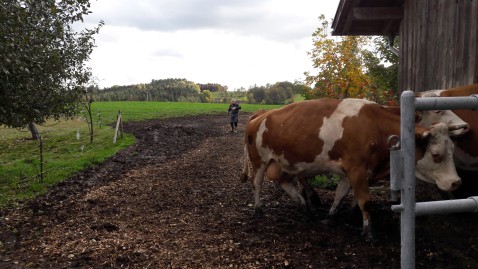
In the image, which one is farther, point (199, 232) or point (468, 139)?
point (199, 232)

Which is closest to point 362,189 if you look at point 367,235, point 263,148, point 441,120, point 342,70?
point 367,235

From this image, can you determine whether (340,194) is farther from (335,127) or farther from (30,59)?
(30,59)

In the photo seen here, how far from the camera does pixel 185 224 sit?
6.46 m

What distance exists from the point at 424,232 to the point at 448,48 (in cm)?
333

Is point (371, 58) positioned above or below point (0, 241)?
above

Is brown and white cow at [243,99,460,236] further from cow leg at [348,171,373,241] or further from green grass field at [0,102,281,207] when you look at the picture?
green grass field at [0,102,281,207]

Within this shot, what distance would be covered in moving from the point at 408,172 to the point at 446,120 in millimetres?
3532

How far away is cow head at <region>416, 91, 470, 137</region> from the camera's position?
4449 millimetres

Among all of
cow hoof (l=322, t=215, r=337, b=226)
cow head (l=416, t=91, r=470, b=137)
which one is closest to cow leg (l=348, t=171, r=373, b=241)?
cow hoof (l=322, t=215, r=337, b=226)

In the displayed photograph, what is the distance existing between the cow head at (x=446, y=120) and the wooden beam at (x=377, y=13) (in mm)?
3803

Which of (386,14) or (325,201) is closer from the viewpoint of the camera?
(325,201)

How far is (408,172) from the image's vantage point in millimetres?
2121

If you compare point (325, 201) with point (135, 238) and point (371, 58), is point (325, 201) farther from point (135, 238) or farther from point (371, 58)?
point (371, 58)

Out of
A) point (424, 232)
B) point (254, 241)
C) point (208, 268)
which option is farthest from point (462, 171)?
point (208, 268)
